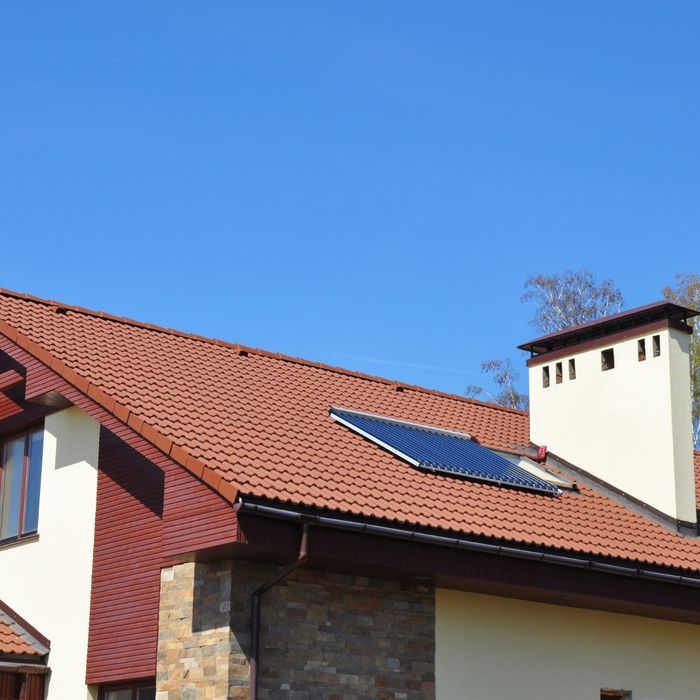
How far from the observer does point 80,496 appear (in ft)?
51.1

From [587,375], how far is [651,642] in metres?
4.21

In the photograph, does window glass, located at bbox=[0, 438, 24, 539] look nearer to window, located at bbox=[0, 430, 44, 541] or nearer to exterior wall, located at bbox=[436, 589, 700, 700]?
window, located at bbox=[0, 430, 44, 541]

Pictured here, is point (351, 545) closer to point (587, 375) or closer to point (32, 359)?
point (32, 359)

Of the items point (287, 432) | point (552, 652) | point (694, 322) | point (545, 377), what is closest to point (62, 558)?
point (287, 432)

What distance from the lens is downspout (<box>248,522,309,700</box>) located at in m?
11.8

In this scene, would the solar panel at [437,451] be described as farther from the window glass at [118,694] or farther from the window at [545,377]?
the window glass at [118,694]

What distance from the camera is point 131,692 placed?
1384 centimetres

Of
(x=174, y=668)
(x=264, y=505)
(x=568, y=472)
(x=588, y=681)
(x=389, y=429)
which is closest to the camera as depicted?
(x=264, y=505)

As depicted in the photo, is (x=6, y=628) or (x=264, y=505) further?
(x=6, y=628)

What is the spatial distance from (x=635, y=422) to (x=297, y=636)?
6.89 meters

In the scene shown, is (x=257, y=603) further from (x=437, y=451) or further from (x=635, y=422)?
(x=635, y=422)

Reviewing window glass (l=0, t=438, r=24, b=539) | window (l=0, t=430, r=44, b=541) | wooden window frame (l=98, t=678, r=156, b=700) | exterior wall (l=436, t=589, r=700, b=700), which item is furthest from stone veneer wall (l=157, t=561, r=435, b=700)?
window glass (l=0, t=438, r=24, b=539)

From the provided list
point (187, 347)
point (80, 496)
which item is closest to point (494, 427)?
point (187, 347)

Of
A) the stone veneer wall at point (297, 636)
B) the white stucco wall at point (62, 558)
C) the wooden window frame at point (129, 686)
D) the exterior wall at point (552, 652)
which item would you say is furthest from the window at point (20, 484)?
the exterior wall at point (552, 652)
